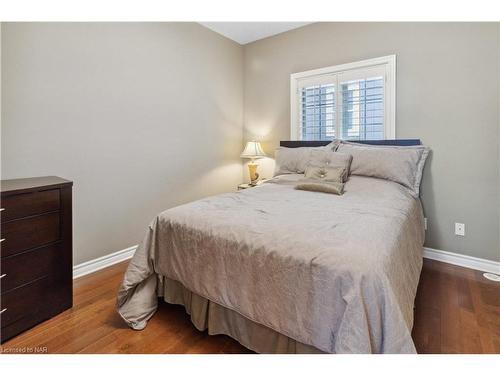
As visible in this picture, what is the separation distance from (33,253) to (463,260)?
3353 mm

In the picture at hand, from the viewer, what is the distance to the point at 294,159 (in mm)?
2908

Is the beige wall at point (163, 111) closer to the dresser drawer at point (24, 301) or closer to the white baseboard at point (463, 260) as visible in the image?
the white baseboard at point (463, 260)

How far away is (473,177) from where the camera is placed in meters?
2.43

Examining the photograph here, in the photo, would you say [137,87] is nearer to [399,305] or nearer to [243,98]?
[243,98]

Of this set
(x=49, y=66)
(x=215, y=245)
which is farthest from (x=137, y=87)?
(x=215, y=245)

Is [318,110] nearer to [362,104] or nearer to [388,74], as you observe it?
[362,104]

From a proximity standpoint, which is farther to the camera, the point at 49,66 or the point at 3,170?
the point at 49,66

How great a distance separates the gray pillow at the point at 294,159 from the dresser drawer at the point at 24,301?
2.19m

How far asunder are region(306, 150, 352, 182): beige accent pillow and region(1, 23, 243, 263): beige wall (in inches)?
57.6

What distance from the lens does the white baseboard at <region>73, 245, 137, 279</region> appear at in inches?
91.2

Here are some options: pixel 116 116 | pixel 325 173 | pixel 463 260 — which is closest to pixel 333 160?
pixel 325 173

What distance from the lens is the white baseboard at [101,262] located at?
2.32 metres

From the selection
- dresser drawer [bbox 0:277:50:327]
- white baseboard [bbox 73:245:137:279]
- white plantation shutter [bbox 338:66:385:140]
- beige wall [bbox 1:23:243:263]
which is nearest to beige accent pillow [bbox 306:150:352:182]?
white plantation shutter [bbox 338:66:385:140]
